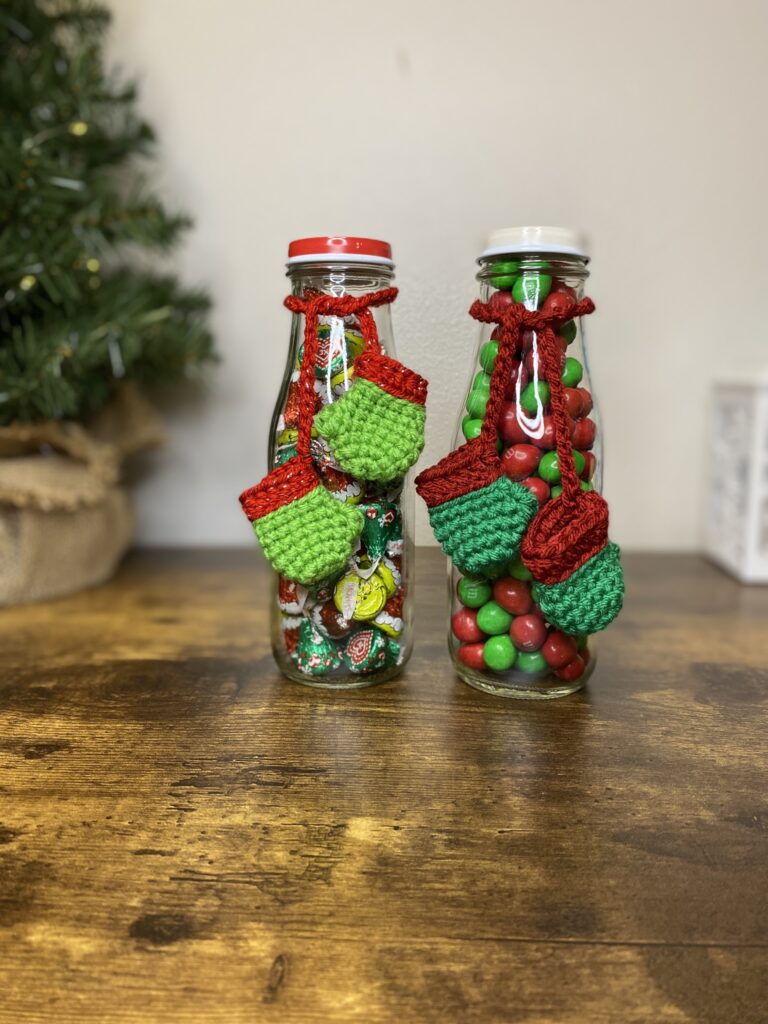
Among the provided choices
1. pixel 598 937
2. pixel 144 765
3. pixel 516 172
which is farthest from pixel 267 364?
pixel 598 937

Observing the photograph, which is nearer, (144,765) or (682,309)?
(144,765)

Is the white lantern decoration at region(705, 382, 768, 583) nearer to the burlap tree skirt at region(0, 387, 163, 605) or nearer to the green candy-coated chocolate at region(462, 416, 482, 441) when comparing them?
the green candy-coated chocolate at region(462, 416, 482, 441)

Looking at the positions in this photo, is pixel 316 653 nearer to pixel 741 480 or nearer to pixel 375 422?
pixel 375 422

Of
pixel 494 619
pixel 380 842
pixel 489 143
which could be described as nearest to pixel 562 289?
pixel 494 619

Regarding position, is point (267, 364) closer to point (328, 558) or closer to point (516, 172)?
point (516, 172)

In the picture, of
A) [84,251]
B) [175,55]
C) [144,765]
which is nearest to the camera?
[144,765]

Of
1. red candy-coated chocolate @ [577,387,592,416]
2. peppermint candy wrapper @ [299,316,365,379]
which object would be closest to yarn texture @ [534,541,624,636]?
red candy-coated chocolate @ [577,387,592,416]

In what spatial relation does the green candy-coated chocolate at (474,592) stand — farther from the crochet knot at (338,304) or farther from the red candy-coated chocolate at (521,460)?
the crochet knot at (338,304)
